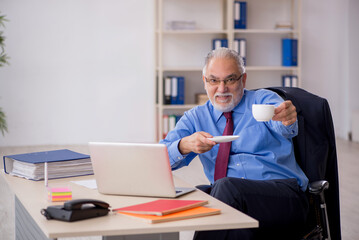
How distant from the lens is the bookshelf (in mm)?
6664

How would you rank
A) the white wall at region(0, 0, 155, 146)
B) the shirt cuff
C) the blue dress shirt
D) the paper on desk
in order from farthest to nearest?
the white wall at region(0, 0, 155, 146) → the blue dress shirt → the shirt cuff → the paper on desk

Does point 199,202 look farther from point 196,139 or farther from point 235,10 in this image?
point 235,10

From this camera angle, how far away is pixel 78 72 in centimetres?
650

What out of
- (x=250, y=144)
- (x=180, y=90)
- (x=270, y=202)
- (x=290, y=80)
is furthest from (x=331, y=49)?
(x=270, y=202)

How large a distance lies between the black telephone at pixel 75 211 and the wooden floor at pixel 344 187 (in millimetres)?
1705

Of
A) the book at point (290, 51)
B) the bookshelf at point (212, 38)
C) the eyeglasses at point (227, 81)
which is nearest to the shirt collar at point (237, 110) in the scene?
the eyeglasses at point (227, 81)

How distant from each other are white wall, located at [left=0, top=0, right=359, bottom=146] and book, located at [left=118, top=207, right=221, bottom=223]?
5.21m

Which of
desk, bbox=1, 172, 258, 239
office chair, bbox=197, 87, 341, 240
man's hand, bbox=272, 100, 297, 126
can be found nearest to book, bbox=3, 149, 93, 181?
Answer: desk, bbox=1, 172, 258, 239

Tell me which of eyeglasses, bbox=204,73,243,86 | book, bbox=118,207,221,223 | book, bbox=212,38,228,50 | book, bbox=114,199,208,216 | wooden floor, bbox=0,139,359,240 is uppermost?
book, bbox=212,38,228,50

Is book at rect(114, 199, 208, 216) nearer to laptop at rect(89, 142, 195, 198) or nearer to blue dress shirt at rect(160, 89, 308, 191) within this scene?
laptop at rect(89, 142, 195, 198)

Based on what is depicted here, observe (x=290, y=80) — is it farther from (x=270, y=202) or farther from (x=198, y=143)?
(x=198, y=143)

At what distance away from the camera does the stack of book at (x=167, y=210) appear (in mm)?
1402

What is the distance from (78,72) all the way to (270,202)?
4.85m

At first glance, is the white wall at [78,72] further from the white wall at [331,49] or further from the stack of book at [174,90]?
the white wall at [331,49]
